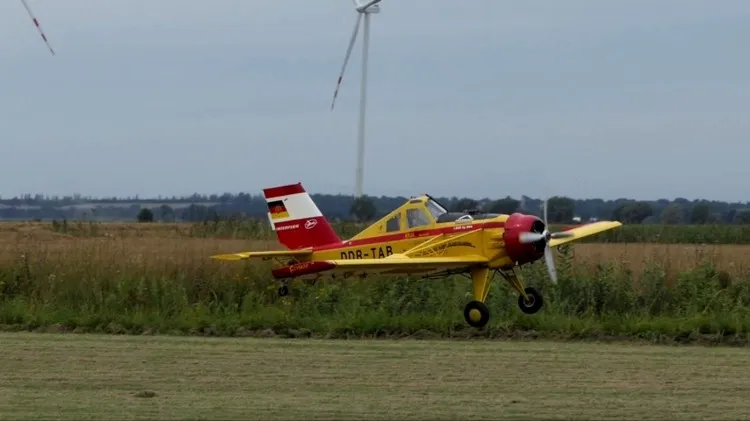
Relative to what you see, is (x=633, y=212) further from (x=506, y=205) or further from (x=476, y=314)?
(x=476, y=314)

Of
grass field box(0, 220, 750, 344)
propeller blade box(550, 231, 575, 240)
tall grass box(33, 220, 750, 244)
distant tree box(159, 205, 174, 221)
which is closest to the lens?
grass field box(0, 220, 750, 344)

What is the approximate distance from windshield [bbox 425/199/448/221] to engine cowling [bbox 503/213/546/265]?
125 cm

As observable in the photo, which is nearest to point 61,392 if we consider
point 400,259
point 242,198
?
point 400,259

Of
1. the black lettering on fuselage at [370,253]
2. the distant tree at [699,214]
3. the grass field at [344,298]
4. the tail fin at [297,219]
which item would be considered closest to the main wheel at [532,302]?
the grass field at [344,298]

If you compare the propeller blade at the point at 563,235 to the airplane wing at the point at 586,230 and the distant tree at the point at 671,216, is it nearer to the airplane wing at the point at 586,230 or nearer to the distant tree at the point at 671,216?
the airplane wing at the point at 586,230

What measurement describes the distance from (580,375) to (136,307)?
29.9ft

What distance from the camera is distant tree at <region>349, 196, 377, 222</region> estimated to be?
29.1m

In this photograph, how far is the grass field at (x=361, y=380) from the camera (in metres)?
9.62

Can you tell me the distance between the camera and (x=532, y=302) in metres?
17.5

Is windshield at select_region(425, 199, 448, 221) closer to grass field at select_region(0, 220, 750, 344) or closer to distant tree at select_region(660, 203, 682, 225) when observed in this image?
grass field at select_region(0, 220, 750, 344)

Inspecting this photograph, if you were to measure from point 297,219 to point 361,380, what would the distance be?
9.49 m

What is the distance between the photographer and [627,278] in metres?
19.2

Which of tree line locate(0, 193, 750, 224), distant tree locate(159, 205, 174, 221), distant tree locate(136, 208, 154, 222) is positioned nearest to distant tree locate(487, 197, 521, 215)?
tree line locate(0, 193, 750, 224)

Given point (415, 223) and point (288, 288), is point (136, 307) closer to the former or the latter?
point (288, 288)
